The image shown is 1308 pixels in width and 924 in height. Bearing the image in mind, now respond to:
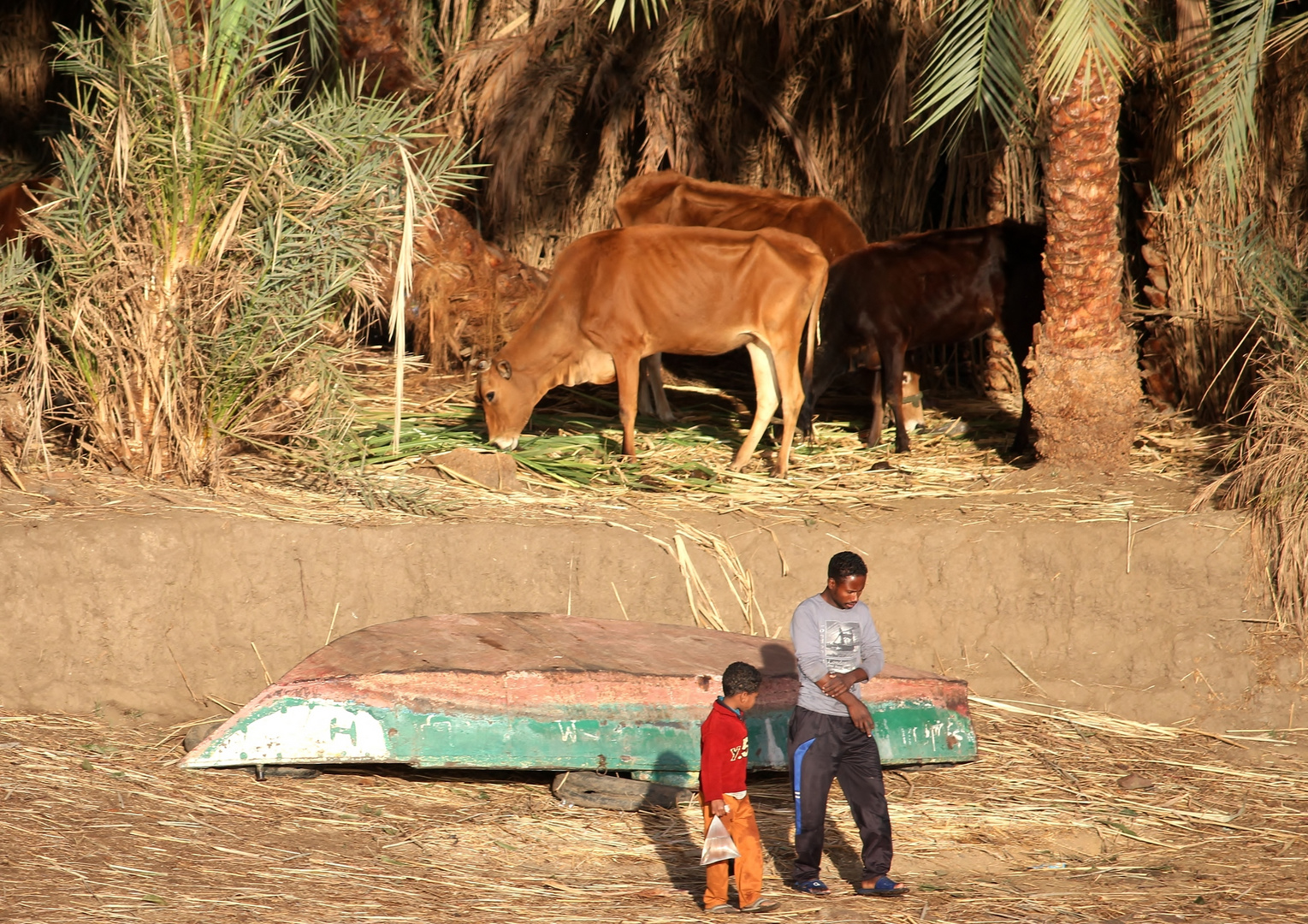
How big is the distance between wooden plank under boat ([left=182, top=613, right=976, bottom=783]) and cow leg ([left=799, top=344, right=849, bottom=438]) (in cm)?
369

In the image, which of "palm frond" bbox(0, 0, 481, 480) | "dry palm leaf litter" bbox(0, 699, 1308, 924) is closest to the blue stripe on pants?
"dry palm leaf litter" bbox(0, 699, 1308, 924)

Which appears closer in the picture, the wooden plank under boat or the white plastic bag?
the white plastic bag

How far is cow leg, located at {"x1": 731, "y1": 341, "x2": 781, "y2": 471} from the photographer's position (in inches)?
392

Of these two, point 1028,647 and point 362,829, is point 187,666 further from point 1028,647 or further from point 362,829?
point 1028,647

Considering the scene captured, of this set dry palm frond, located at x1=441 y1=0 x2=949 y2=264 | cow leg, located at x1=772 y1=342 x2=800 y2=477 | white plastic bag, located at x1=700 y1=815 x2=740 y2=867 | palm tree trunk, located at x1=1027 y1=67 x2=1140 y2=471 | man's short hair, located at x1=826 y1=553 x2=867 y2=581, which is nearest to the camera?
white plastic bag, located at x1=700 y1=815 x2=740 y2=867

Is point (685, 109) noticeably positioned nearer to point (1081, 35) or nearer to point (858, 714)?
point (1081, 35)

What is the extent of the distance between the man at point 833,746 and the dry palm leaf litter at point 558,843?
0.51 ft

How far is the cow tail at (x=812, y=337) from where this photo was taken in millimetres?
9977

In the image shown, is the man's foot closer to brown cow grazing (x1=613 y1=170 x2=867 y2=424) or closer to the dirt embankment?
the dirt embankment

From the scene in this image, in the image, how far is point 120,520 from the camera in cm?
757

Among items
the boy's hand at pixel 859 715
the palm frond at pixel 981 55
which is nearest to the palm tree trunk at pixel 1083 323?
the palm frond at pixel 981 55

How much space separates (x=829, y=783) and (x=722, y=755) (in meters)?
0.61

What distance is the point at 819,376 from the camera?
36.0 feet

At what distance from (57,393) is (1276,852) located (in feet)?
23.4
